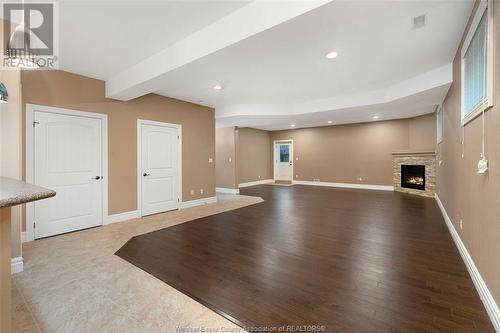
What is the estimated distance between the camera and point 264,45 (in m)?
2.68

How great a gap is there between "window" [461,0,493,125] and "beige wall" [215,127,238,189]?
6405mm

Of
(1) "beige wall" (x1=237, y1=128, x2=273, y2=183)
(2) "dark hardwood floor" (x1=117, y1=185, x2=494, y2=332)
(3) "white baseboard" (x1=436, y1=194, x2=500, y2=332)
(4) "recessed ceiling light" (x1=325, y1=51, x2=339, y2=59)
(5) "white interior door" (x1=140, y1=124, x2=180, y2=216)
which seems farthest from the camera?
(1) "beige wall" (x1=237, y1=128, x2=273, y2=183)

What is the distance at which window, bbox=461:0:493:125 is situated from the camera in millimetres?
1855

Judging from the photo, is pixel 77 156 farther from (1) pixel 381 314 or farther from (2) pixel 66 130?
(1) pixel 381 314

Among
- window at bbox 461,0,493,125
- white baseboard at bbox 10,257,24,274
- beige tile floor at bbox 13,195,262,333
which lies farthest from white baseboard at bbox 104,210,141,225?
window at bbox 461,0,493,125

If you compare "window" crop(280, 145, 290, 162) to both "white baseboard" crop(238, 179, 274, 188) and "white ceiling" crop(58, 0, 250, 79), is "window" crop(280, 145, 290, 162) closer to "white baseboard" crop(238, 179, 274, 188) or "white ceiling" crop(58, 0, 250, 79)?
"white baseboard" crop(238, 179, 274, 188)

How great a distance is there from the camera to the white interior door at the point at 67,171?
3648 millimetres

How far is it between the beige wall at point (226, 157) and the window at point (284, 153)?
3.40 meters

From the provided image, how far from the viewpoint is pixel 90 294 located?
2.16 m

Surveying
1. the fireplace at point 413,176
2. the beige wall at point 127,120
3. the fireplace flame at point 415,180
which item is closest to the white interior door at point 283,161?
the fireplace at point 413,176

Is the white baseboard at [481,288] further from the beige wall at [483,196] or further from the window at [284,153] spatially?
the window at [284,153]

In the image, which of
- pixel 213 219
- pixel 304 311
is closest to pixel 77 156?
pixel 213 219

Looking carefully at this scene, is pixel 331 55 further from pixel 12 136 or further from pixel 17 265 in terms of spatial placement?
pixel 17 265

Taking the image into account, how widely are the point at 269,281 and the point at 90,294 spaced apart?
5.60 ft
